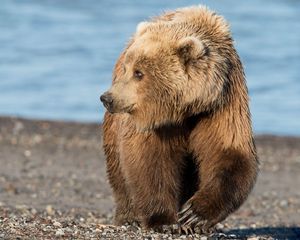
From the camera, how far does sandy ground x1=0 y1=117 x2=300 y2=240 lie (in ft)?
24.9

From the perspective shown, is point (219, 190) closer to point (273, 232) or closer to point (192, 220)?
point (192, 220)

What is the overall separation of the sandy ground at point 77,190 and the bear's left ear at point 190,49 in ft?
3.98

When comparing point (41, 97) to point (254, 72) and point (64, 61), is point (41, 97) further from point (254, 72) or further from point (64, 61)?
point (254, 72)

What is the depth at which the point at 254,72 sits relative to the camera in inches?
839

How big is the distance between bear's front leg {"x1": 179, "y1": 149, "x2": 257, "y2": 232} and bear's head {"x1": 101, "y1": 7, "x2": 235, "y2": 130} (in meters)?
0.38

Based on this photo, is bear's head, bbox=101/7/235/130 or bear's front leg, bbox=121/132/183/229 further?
bear's front leg, bbox=121/132/183/229

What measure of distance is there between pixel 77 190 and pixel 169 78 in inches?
189

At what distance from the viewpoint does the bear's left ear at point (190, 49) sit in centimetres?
737

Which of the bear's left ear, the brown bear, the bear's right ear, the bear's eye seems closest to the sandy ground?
the brown bear

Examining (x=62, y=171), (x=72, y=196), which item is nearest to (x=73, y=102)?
(x=62, y=171)

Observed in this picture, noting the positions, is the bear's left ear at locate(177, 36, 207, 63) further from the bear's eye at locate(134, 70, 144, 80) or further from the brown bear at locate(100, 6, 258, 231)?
the bear's eye at locate(134, 70, 144, 80)

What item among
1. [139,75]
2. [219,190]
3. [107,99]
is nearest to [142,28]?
[139,75]

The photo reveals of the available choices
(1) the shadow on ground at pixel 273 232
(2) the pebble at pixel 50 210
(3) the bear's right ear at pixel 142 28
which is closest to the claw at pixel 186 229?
(3) the bear's right ear at pixel 142 28

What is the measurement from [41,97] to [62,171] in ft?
18.8
